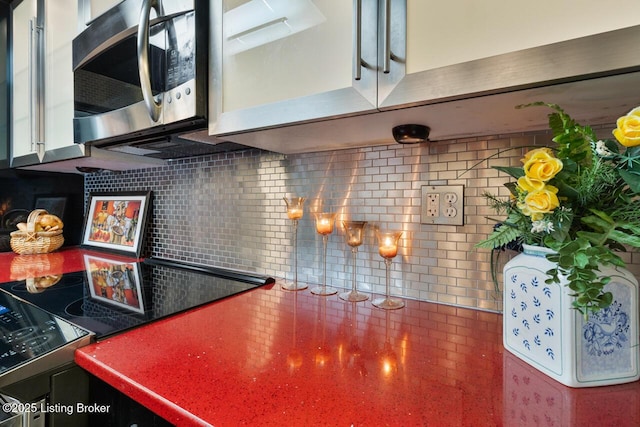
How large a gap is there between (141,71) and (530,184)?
932 mm

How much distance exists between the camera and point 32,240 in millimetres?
1707

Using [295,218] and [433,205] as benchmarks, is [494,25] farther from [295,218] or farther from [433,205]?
[295,218]

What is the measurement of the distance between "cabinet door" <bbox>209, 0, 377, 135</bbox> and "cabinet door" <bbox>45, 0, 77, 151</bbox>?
2.95 ft

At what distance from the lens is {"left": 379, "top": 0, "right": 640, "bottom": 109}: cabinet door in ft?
1.33

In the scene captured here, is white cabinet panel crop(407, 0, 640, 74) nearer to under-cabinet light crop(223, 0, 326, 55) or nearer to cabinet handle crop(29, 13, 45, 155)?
under-cabinet light crop(223, 0, 326, 55)

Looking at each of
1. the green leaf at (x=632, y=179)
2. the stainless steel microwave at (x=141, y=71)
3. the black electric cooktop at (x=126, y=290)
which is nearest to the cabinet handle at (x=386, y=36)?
the green leaf at (x=632, y=179)

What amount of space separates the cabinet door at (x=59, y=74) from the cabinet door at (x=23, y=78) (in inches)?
4.5

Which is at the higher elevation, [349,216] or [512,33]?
[512,33]

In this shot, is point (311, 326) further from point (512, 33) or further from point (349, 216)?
point (512, 33)

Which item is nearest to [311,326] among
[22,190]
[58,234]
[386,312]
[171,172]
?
[386,312]

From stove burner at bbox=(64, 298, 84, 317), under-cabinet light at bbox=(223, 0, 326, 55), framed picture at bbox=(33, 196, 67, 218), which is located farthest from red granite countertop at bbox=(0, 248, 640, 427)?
framed picture at bbox=(33, 196, 67, 218)

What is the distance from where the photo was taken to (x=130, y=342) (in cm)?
65

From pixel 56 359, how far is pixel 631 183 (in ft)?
3.31

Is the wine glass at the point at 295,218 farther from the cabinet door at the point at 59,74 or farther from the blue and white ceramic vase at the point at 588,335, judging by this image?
the cabinet door at the point at 59,74
